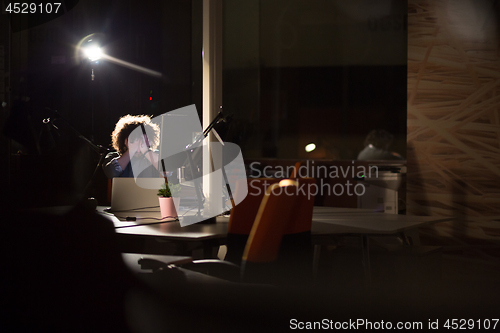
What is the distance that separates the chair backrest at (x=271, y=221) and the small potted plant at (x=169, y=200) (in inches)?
35.0

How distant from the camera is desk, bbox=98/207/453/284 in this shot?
197cm

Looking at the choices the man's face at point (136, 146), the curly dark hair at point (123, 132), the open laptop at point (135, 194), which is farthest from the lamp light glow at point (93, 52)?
the open laptop at point (135, 194)

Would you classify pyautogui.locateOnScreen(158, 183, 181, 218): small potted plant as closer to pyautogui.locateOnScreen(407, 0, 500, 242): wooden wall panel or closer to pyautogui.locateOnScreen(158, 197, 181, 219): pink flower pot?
pyautogui.locateOnScreen(158, 197, 181, 219): pink flower pot

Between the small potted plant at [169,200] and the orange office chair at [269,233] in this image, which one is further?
the small potted plant at [169,200]

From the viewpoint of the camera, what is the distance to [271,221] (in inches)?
60.9

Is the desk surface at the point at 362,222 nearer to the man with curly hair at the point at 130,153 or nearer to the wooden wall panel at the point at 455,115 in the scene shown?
the man with curly hair at the point at 130,153

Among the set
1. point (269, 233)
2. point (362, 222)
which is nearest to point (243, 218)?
point (269, 233)

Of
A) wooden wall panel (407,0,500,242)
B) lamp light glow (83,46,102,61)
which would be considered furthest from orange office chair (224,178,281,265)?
Answer: wooden wall panel (407,0,500,242)

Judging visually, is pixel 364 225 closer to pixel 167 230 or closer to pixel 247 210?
pixel 247 210

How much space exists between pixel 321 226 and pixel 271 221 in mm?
750

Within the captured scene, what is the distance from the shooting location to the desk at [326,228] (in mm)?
1971

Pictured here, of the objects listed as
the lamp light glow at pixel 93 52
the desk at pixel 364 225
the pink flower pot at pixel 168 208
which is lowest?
the desk at pixel 364 225

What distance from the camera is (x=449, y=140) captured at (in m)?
4.83

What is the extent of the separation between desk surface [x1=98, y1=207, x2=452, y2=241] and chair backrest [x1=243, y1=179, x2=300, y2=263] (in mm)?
416
